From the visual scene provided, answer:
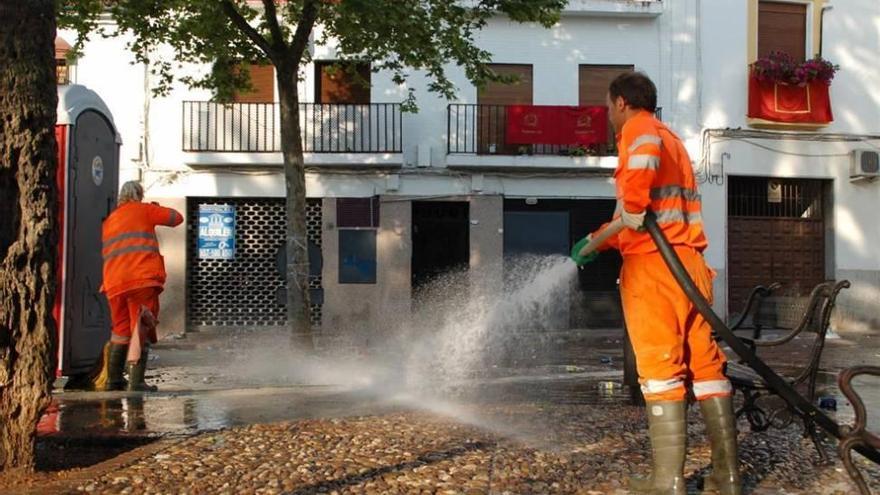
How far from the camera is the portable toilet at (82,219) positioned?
6.50 metres

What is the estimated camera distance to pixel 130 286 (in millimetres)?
6254

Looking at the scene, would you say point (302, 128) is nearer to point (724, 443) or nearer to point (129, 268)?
point (129, 268)

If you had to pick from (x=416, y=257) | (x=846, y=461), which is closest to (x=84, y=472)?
(x=846, y=461)

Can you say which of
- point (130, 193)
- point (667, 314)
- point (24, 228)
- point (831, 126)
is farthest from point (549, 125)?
point (24, 228)

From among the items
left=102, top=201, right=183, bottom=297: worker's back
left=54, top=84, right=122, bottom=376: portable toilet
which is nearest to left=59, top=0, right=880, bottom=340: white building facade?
left=54, top=84, right=122, bottom=376: portable toilet

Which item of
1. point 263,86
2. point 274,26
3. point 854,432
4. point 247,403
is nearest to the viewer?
point 854,432

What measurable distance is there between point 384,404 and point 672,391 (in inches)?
118

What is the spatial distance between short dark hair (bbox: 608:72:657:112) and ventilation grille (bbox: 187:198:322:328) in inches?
542

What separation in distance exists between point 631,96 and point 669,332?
108 cm

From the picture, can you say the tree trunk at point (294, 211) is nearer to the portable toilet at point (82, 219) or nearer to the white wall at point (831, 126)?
the portable toilet at point (82, 219)

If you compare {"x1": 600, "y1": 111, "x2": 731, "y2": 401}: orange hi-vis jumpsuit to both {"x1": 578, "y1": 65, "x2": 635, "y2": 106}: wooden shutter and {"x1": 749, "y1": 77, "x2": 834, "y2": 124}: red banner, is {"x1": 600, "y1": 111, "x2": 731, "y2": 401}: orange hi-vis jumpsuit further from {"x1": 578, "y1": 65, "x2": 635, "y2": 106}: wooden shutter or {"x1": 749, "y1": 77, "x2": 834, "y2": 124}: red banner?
{"x1": 749, "y1": 77, "x2": 834, "y2": 124}: red banner

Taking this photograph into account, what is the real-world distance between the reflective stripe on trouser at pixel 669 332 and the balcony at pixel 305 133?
13.5 m

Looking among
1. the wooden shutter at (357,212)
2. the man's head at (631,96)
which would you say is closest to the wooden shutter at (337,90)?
the wooden shutter at (357,212)

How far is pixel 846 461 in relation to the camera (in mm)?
2699
